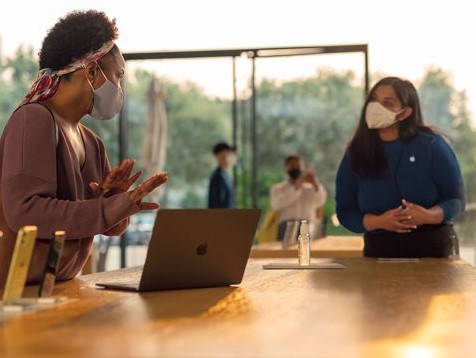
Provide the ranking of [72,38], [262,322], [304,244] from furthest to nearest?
[304,244] < [72,38] < [262,322]

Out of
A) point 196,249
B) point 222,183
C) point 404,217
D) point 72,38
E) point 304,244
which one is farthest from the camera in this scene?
point 222,183

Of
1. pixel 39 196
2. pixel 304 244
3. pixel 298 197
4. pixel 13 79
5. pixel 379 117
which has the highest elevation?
pixel 13 79

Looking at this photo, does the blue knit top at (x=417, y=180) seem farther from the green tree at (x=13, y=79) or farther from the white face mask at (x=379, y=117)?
the green tree at (x=13, y=79)

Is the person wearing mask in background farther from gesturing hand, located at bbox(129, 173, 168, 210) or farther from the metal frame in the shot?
the metal frame

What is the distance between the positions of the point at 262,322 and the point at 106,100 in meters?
1.16

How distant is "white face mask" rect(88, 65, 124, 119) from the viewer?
2.93 metres

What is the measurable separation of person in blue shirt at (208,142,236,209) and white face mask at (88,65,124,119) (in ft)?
23.0

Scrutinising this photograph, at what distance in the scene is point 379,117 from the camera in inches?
161

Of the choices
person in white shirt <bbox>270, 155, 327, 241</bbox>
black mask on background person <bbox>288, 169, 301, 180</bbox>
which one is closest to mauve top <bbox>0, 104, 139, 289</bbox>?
person in white shirt <bbox>270, 155, 327, 241</bbox>

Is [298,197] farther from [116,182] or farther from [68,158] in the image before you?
[68,158]

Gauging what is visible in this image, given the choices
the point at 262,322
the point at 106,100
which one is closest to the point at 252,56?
the point at 106,100

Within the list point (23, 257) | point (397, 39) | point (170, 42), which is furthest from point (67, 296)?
point (397, 39)

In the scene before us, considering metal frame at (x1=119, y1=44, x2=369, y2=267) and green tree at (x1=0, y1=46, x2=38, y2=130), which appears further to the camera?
green tree at (x1=0, y1=46, x2=38, y2=130)

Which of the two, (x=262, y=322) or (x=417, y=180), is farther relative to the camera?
(x=417, y=180)
